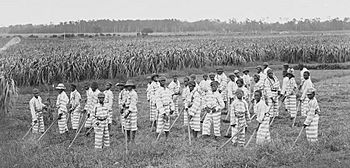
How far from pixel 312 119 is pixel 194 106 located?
3.65m

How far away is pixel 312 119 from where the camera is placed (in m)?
11.1

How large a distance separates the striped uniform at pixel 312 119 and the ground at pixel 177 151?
0.31 m

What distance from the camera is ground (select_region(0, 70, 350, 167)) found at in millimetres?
9375

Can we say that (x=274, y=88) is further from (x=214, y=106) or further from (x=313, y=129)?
(x=313, y=129)

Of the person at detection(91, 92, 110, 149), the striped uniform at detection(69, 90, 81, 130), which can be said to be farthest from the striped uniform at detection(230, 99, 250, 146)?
the striped uniform at detection(69, 90, 81, 130)

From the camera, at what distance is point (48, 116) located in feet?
52.6

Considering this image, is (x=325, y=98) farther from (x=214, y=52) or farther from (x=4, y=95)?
(x=214, y=52)

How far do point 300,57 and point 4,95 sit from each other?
27.8 meters

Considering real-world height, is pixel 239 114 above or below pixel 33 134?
above

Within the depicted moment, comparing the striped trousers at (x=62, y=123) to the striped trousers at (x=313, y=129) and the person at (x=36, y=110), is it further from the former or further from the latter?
the striped trousers at (x=313, y=129)

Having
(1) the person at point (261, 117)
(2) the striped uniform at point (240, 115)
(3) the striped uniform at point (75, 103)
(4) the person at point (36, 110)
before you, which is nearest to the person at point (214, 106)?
(2) the striped uniform at point (240, 115)

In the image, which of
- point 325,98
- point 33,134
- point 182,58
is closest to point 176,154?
point 33,134

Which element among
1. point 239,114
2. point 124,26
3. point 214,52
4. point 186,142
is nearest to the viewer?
point 239,114

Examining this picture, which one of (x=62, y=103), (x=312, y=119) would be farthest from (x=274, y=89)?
(x=62, y=103)
